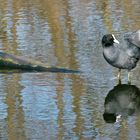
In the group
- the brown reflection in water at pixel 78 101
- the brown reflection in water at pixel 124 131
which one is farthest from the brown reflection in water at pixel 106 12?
the brown reflection in water at pixel 124 131

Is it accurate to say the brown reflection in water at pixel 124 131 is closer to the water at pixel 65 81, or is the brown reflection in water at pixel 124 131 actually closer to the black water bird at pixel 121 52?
the water at pixel 65 81

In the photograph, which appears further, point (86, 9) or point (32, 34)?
point (86, 9)

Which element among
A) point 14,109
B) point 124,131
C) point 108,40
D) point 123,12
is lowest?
point 124,131

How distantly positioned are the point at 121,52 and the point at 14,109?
2.32 meters

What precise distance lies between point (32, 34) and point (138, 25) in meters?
2.17

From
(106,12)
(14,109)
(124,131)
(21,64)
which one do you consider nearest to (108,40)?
(21,64)

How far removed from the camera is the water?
25.4ft

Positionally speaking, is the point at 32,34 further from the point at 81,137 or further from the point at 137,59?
the point at 81,137

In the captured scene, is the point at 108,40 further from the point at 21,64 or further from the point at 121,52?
the point at 21,64

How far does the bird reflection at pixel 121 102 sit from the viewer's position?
27.1 ft

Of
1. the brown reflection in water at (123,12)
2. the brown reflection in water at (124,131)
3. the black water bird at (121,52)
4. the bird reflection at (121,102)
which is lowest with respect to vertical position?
the brown reflection in water at (124,131)

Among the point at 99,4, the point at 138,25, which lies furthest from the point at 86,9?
the point at 138,25

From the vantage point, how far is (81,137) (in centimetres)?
734

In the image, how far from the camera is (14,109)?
28.2 ft
